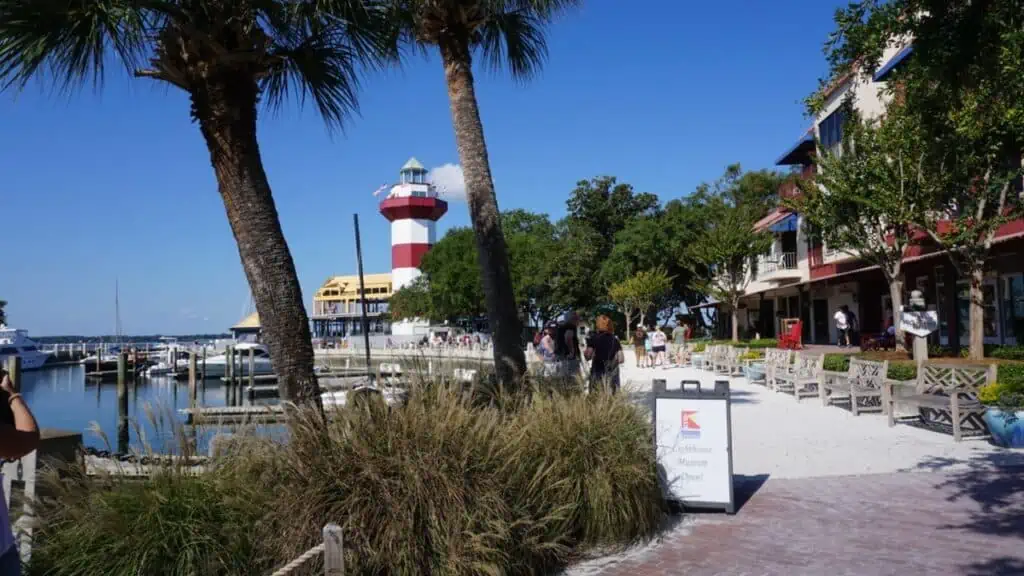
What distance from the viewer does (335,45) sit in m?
7.12

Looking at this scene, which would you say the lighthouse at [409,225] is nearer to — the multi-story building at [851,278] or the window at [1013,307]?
the multi-story building at [851,278]

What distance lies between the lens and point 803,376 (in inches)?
611

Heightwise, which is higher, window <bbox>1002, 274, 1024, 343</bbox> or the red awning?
the red awning

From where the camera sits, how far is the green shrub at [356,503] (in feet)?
13.5

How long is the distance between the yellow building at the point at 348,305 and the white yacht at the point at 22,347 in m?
27.0

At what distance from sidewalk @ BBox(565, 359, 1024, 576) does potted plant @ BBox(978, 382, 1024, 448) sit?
0.63ft

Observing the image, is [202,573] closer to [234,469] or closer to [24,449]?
[234,469]

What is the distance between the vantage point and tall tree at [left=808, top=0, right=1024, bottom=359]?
23.7ft

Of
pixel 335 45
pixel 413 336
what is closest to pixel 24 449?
pixel 335 45

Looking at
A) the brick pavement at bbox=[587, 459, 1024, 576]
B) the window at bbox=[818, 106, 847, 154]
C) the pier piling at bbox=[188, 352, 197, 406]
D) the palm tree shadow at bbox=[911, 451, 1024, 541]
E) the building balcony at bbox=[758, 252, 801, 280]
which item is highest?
the window at bbox=[818, 106, 847, 154]

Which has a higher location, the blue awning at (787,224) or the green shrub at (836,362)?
the blue awning at (787,224)

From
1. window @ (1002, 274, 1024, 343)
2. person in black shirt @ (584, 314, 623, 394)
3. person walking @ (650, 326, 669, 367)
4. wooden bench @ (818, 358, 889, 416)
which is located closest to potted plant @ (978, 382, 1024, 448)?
wooden bench @ (818, 358, 889, 416)

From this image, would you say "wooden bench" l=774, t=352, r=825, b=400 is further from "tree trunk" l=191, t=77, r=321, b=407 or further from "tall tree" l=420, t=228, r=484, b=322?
"tall tree" l=420, t=228, r=484, b=322

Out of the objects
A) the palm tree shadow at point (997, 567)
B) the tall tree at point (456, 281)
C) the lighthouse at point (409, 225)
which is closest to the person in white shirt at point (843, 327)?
the palm tree shadow at point (997, 567)
